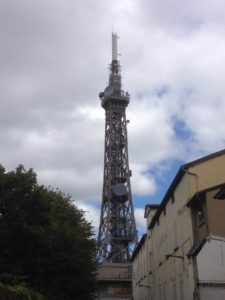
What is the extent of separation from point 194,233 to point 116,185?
8477 cm

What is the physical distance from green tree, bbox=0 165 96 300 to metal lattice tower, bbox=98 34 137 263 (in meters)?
65.1

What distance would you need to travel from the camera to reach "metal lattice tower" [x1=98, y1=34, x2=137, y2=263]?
345 ft

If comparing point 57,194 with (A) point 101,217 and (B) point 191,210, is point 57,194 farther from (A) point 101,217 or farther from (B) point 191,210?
(A) point 101,217

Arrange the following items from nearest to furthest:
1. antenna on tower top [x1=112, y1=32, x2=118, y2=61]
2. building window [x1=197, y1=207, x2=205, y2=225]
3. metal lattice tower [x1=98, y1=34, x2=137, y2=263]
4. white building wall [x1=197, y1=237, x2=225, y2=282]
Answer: white building wall [x1=197, y1=237, x2=225, y2=282], building window [x1=197, y1=207, x2=205, y2=225], metal lattice tower [x1=98, y1=34, x2=137, y2=263], antenna on tower top [x1=112, y1=32, x2=118, y2=61]

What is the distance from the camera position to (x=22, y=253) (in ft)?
97.6

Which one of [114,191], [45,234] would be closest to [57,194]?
[45,234]

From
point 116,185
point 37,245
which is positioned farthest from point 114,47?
point 37,245

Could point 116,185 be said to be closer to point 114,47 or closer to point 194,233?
point 114,47

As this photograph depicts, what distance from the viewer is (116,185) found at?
108 meters

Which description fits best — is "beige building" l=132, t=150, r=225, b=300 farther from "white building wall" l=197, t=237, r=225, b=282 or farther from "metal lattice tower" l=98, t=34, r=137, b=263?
"metal lattice tower" l=98, t=34, r=137, b=263

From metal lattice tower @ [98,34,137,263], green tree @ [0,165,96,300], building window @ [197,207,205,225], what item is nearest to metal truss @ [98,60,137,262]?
metal lattice tower @ [98,34,137,263]

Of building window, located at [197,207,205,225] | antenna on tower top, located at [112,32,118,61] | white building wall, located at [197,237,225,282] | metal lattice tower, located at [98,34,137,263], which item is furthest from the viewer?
antenna on tower top, located at [112,32,118,61]

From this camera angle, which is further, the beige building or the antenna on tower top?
the antenna on tower top

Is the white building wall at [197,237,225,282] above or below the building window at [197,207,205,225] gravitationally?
below
